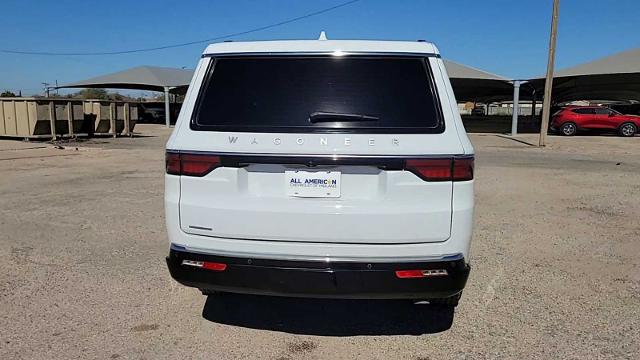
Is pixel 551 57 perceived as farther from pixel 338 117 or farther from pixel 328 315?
pixel 338 117

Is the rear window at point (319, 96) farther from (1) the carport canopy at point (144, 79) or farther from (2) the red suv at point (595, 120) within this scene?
(1) the carport canopy at point (144, 79)

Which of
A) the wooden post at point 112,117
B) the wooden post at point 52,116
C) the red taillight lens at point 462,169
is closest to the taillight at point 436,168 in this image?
the red taillight lens at point 462,169

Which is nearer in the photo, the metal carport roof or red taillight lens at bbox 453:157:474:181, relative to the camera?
red taillight lens at bbox 453:157:474:181

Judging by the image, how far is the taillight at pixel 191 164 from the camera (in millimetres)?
2812

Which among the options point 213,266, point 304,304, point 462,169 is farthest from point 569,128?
point 213,266

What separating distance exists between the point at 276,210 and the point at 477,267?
273 cm

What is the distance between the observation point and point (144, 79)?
4088 cm

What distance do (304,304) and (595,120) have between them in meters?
28.3

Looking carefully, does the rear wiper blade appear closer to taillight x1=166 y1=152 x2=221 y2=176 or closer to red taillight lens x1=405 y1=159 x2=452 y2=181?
red taillight lens x1=405 y1=159 x2=452 y2=181

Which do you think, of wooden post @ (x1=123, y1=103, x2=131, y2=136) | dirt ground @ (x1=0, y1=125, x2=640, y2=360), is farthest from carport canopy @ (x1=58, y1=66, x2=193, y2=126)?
dirt ground @ (x1=0, y1=125, x2=640, y2=360)

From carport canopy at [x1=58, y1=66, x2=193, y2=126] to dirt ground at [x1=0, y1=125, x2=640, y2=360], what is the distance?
114 ft

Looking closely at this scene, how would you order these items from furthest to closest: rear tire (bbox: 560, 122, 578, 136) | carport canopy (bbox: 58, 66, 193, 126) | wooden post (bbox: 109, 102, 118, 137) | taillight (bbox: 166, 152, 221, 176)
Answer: carport canopy (bbox: 58, 66, 193, 126) < rear tire (bbox: 560, 122, 578, 136) < wooden post (bbox: 109, 102, 118, 137) < taillight (bbox: 166, 152, 221, 176)

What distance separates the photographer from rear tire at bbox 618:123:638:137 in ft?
87.9

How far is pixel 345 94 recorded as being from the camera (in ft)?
9.43
